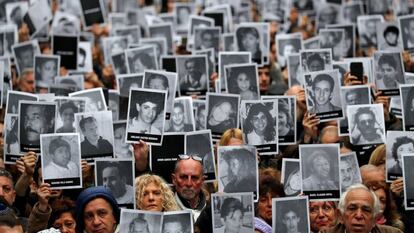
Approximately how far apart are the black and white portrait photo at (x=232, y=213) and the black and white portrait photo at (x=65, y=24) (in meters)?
7.44

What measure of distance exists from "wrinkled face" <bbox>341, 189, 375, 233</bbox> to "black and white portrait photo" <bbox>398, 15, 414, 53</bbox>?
5716 mm

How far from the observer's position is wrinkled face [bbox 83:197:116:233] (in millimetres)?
9539

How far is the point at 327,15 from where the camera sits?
63.1 feet

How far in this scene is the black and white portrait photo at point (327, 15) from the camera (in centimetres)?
1917

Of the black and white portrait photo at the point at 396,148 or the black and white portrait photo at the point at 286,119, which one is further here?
the black and white portrait photo at the point at 286,119

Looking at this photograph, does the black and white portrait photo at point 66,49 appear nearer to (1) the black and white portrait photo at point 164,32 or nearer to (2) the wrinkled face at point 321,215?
(1) the black and white portrait photo at point 164,32

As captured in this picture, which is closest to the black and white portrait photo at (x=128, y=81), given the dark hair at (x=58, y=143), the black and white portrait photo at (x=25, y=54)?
the black and white portrait photo at (x=25, y=54)

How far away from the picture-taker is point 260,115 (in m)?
12.2

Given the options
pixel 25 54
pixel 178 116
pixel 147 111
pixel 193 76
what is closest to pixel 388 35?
pixel 193 76

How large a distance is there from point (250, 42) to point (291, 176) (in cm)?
460

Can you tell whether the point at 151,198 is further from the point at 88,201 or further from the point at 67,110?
the point at 67,110

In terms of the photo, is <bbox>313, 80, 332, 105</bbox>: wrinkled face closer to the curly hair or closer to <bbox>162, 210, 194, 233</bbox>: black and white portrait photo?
the curly hair

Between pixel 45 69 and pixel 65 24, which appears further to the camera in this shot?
pixel 65 24

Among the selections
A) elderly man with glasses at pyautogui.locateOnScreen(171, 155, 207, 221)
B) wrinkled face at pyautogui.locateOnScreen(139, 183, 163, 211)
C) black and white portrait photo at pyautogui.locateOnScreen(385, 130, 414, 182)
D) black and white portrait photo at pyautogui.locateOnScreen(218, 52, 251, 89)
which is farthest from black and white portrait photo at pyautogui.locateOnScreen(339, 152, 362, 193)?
black and white portrait photo at pyautogui.locateOnScreen(218, 52, 251, 89)
